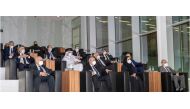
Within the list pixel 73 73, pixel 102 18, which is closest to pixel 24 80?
pixel 73 73

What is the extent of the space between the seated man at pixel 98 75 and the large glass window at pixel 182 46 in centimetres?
316

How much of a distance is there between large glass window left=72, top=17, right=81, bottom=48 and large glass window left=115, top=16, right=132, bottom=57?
124 inches

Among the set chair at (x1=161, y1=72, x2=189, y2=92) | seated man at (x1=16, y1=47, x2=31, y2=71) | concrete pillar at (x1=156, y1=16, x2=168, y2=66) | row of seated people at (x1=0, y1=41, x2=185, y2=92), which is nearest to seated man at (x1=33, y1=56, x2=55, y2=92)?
row of seated people at (x1=0, y1=41, x2=185, y2=92)

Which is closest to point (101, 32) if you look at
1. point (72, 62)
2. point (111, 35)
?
point (111, 35)

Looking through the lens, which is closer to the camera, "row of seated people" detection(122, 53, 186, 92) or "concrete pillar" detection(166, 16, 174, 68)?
"row of seated people" detection(122, 53, 186, 92)

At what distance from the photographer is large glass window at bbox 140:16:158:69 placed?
11.2 metres

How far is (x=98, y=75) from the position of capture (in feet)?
26.5

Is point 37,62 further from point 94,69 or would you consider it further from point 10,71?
point 94,69

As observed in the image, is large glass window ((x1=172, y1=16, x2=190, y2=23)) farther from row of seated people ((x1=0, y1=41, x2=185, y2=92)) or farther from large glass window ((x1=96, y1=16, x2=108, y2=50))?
large glass window ((x1=96, y1=16, x2=108, y2=50))

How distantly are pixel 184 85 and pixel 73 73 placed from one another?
318cm

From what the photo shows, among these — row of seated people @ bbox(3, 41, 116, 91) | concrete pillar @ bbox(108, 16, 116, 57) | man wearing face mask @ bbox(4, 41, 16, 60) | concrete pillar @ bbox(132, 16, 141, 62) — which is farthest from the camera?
concrete pillar @ bbox(108, 16, 116, 57)

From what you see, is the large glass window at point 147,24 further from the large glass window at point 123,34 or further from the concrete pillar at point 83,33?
the concrete pillar at point 83,33

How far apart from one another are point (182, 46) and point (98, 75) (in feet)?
11.5
